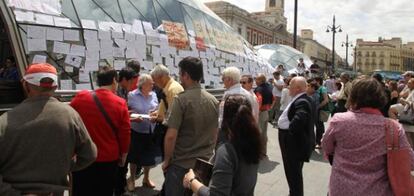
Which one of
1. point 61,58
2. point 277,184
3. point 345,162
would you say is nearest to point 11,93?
point 61,58

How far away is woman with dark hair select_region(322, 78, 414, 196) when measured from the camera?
108 inches

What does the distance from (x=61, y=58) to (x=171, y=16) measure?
3.80 m

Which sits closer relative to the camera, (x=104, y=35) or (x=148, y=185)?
(x=148, y=185)

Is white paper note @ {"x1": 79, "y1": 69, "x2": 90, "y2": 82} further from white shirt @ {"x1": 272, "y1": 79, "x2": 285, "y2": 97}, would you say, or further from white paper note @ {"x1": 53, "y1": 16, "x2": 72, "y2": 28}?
white shirt @ {"x1": 272, "y1": 79, "x2": 285, "y2": 97}

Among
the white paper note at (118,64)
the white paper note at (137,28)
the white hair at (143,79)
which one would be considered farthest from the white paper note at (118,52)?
the white hair at (143,79)

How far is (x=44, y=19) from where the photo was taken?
7.11 metres

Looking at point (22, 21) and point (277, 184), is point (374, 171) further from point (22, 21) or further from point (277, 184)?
point (22, 21)

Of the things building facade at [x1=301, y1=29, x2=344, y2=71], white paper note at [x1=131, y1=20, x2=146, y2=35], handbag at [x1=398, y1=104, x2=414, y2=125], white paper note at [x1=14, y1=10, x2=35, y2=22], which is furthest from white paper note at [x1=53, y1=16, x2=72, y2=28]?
building facade at [x1=301, y1=29, x2=344, y2=71]

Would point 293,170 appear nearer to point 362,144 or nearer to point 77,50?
point 362,144

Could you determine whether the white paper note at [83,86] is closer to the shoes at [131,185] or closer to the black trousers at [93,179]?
the shoes at [131,185]

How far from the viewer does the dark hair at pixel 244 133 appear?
255 cm

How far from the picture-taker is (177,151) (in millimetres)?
3568

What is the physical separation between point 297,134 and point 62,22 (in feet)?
16.0

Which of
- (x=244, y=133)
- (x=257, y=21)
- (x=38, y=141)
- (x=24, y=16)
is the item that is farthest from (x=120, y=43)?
(x=257, y=21)
